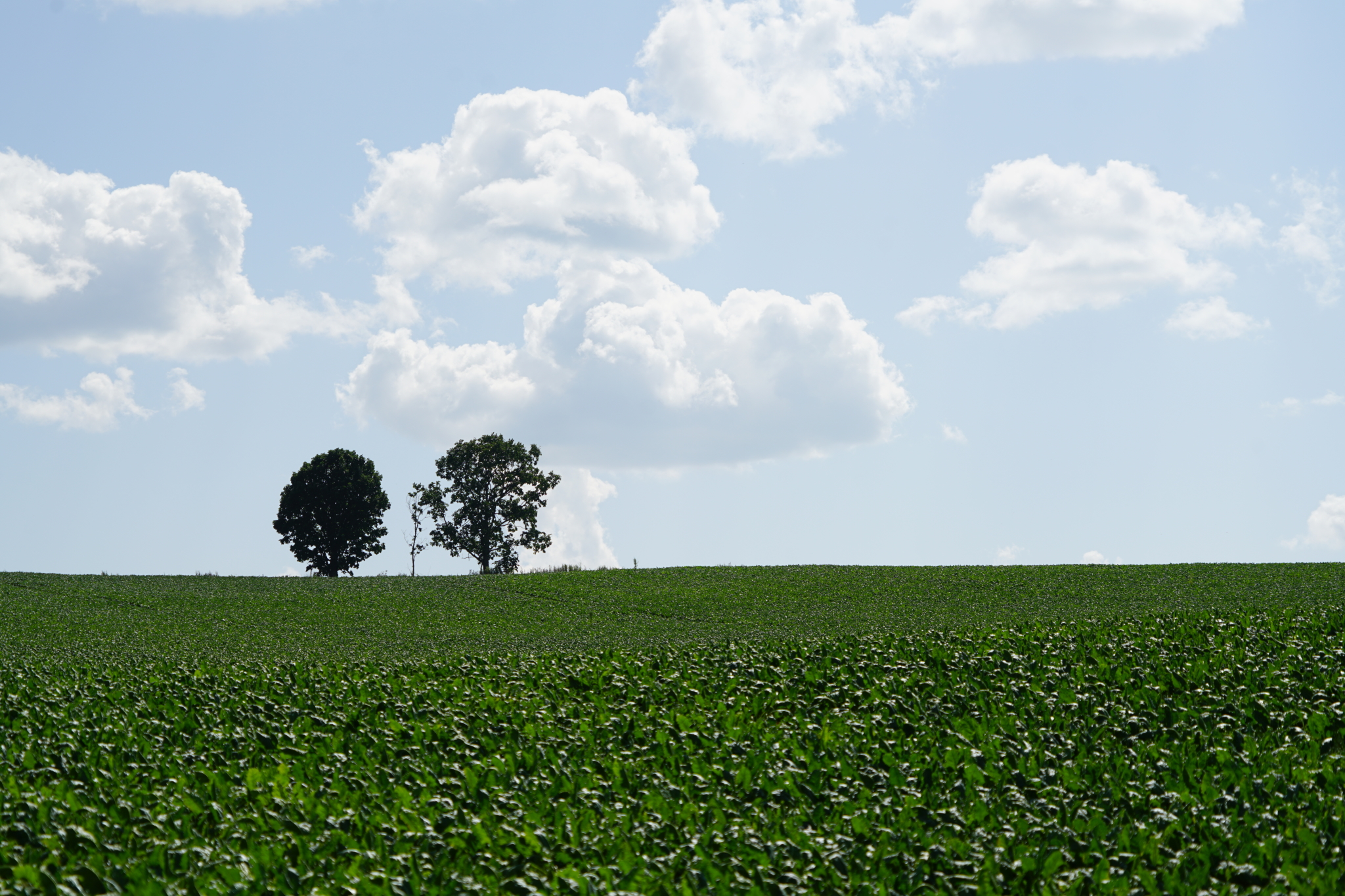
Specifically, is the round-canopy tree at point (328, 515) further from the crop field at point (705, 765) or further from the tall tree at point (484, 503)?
the crop field at point (705, 765)

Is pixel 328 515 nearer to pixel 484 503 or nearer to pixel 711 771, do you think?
pixel 484 503

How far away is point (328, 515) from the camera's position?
242 ft

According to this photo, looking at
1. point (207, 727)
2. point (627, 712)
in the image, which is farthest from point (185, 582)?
point (627, 712)

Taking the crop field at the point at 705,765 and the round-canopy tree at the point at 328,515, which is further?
the round-canopy tree at the point at 328,515

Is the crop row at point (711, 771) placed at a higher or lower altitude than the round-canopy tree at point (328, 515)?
lower

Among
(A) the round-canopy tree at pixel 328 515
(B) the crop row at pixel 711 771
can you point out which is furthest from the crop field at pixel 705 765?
(A) the round-canopy tree at pixel 328 515

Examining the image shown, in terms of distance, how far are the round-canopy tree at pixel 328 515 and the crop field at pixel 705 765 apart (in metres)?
46.1

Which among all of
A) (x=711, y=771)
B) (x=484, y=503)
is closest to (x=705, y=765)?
(x=711, y=771)

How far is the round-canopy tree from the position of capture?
73.9 metres

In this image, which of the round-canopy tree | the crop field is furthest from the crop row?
the round-canopy tree

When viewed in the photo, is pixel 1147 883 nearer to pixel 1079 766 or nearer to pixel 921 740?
pixel 1079 766

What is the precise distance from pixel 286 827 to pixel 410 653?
16283 millimetres

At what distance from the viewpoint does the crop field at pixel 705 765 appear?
1070cm

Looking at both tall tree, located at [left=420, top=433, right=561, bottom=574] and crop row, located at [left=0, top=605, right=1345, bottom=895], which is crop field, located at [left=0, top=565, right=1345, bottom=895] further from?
tall tree, located at [left=420, top=433, right=561, bottom=574]
